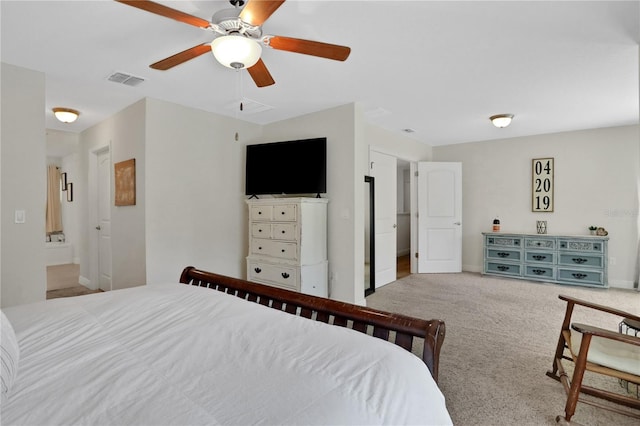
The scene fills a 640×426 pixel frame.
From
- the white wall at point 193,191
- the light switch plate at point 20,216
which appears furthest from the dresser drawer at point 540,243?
the light switch plate at point 20,216

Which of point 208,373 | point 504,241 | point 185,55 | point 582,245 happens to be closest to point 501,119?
point 504,241

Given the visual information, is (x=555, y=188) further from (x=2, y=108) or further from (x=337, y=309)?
(x=2, y=108)

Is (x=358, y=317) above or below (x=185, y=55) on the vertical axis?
below

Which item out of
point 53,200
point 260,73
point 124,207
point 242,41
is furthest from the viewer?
point 53,200

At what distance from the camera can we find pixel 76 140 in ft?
17.7

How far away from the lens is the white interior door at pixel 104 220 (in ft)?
14.6

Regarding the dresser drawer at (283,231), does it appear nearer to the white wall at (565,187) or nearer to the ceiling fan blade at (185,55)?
the ceiling fan blade at (185,55)

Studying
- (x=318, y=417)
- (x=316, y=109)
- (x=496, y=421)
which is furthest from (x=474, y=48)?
(x=318, y=417)

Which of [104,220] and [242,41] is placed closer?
[242,41]

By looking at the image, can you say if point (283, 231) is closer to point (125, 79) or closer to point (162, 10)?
point (125, 79)

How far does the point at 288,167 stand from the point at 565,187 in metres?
4.53

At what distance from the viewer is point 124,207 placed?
391cm

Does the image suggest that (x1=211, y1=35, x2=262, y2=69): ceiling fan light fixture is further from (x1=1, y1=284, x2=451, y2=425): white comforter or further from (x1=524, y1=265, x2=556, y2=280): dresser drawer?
(x1=524, y1=265, x2=556, y2=280): dresser drawer

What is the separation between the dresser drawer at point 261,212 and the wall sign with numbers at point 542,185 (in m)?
4.52
